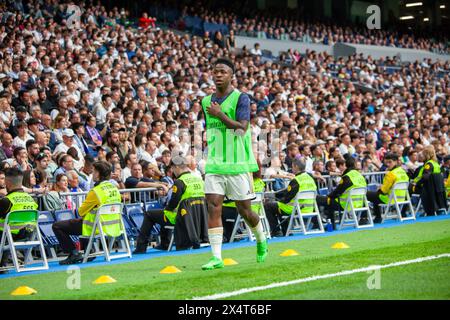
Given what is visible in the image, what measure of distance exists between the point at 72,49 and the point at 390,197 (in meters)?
9.61

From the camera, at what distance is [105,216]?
13.1m

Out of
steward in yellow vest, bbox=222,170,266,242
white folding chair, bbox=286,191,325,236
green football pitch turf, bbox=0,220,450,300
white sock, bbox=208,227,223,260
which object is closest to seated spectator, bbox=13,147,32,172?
green football pitch turf, bbox=0,220,450,300

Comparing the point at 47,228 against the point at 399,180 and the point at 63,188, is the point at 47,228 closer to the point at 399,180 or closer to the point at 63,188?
the point at 63,188

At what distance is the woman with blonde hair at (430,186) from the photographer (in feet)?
69.9

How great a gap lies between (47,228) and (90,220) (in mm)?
1248

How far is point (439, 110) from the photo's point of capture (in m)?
34.6

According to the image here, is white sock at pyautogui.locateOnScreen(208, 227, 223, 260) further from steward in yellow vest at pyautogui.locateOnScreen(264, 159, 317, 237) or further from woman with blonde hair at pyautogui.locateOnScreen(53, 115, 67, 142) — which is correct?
woman with blonde hair at pyautogui.locateOnScreen(53, 115, 67, 142)

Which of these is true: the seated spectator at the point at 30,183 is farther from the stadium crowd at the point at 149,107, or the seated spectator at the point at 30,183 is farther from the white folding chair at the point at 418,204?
the white folding chair at the point at 418,204

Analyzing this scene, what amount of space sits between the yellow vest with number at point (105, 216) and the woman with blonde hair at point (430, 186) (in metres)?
10.8

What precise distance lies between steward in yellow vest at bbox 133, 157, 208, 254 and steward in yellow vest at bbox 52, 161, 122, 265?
150cm

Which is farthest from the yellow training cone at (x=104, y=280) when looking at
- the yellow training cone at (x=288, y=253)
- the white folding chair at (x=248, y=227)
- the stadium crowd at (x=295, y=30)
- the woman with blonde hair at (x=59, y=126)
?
the stadium crowd at (x=295, y=30)

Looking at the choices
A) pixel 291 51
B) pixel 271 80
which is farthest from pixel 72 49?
pixel 291 51
